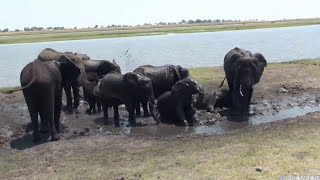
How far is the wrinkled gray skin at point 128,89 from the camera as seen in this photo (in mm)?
14328

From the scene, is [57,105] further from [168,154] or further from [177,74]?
[168,154]

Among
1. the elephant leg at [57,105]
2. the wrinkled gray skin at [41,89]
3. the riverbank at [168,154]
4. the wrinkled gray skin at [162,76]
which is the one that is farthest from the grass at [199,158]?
the wrinkled gray skin at [162,76]

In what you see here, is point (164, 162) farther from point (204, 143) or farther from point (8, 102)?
point (8, 102)

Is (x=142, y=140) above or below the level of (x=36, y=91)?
below

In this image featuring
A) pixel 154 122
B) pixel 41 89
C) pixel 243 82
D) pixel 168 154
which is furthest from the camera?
pixel 243 82

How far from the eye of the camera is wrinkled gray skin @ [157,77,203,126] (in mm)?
14227

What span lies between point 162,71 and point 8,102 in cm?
730

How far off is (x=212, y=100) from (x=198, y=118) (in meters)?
1.41

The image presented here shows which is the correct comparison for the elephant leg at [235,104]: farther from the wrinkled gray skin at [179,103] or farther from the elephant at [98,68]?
the elephant at [98,68]

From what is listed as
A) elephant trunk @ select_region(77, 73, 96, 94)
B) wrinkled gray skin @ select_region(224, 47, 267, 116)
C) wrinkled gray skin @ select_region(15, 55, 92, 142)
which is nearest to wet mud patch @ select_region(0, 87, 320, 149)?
wrinkled gray skin @ select_region(224, 47, 267, 116)

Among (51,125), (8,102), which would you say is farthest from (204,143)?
(8,102)

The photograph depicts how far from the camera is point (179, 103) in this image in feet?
47.1

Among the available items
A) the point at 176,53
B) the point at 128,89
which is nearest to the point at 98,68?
the point at 128,89

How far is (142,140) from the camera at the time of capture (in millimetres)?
11875
